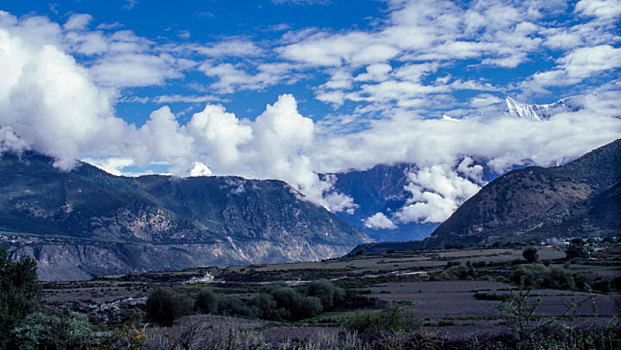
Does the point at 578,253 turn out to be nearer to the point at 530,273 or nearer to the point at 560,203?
the point at 530,273

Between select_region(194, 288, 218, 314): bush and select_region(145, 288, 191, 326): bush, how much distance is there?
295 inches

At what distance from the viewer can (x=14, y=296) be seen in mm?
23344

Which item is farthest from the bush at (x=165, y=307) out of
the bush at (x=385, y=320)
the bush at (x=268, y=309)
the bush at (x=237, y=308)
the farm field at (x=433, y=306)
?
the bush at (x=385, y=320)

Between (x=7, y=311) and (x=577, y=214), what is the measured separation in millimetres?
163059

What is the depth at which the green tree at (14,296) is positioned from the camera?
781 inches

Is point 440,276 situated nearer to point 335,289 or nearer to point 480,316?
point 335,289

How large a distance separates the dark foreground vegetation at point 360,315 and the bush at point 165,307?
0.12m

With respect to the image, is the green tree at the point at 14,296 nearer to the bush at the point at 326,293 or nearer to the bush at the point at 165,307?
the bush at the point at 165,307

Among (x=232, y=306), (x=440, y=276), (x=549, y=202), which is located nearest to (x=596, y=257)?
(x=440, y=276)

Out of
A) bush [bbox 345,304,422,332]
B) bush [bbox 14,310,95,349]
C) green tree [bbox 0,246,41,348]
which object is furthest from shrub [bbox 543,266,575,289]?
bush [bbox 14,310,95,349]

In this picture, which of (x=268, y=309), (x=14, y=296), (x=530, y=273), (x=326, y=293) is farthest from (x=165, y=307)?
(x=530, y=273)

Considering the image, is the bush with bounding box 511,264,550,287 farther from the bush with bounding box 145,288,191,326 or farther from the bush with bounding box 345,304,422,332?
the bush with bounding box 345,304,422,332

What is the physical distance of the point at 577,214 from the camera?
5994 inches

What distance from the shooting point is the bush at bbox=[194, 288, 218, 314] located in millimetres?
54594
